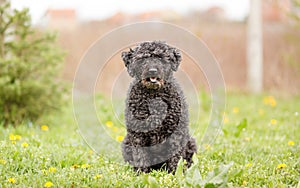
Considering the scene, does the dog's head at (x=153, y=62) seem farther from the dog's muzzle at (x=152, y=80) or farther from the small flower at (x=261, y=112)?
the small flower at (x=261, y=112)

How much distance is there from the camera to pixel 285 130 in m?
6.17

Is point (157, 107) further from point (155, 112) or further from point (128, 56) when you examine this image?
point (128, 56)

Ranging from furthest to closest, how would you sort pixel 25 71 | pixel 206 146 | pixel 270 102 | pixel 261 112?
pixel 270 102 → pixel 261 112 → pixel 25 71 → pixel 206 146

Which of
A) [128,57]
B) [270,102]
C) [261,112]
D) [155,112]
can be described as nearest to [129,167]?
[155,112]

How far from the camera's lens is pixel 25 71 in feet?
20.9

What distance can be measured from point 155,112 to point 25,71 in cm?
308

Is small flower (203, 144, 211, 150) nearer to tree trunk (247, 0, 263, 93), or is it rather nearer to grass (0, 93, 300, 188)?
grass (0, 93, 300, 188)

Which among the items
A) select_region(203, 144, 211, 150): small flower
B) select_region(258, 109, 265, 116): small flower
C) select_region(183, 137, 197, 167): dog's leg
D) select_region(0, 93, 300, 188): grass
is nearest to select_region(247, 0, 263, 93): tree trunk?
select_region(258, 109, 265, 116): small flower

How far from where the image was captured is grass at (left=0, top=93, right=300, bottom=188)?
3.44 meters

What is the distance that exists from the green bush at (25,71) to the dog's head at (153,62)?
275cm

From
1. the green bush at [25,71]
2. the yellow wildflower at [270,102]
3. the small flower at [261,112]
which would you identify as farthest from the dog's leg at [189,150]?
the yellow wildflower at [270,102]

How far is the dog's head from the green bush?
2.75m

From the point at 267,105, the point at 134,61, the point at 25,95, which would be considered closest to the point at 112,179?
the point at 134,61

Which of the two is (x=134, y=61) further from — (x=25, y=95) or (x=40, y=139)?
(x=25, y=95)
